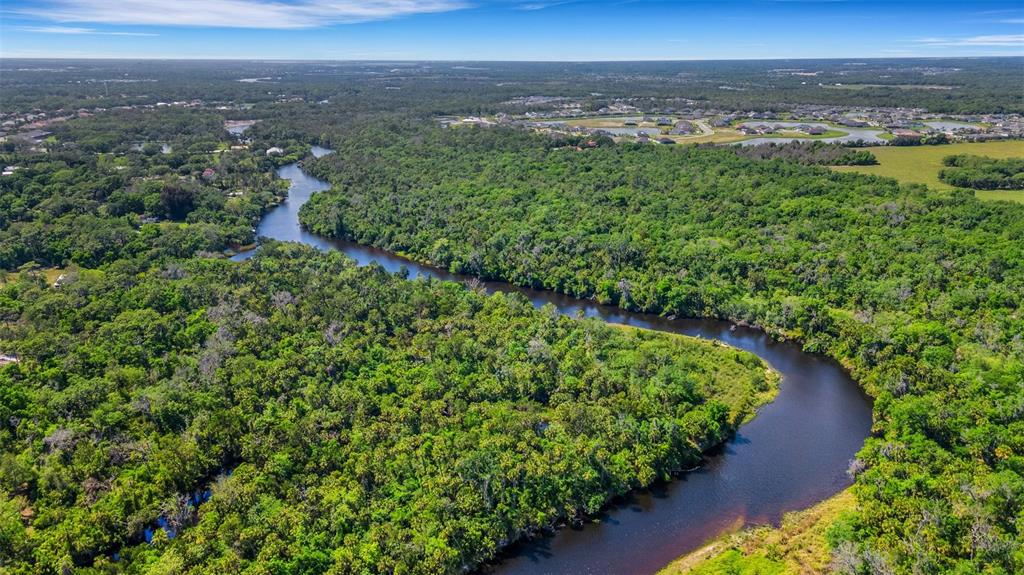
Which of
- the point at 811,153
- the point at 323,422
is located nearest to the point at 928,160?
the point at 811,153

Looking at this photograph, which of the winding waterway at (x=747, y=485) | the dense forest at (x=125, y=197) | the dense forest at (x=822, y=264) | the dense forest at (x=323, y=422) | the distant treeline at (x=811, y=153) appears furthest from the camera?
the distant treeline at (x=811, y=153)

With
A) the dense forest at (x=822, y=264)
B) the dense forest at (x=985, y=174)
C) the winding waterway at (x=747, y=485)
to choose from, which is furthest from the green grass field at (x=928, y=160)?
the winding waterway at (x=747, y=485)

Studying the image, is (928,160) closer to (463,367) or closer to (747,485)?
(747,485)

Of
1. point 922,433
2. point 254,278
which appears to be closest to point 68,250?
point 254,278

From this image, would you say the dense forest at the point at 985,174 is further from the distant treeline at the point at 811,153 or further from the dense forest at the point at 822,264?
the dense forest at the point at 822,264

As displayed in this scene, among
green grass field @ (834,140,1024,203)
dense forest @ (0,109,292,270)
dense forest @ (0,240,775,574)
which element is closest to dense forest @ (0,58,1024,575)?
dense forest @ (0,240,775,574)

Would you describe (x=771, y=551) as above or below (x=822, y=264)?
below

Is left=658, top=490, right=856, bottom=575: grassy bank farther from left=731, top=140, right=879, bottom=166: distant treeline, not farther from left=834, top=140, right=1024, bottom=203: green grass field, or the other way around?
left=731, top=140, right=879, bottom=166: distant treeline
